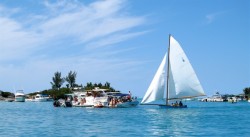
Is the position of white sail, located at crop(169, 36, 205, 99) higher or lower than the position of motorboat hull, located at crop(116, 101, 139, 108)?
higher

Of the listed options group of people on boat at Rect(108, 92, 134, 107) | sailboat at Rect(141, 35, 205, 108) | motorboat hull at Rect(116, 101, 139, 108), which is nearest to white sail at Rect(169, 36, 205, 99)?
sailboat at Rect(141, 35, 205, 108)

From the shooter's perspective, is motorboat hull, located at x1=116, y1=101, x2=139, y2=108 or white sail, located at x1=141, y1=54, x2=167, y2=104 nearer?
white sail, located at x1=141, y1=54, x2=167, y2=104

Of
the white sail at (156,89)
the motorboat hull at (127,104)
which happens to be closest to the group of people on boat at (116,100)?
the motorboat hull at (127,104)

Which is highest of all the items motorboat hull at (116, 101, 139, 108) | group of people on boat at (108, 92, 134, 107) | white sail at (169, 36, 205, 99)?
white sail at (169, 36, 205, 99)

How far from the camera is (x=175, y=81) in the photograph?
82188 mm

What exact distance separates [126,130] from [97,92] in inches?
2107

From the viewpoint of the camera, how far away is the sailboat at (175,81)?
8031 cm

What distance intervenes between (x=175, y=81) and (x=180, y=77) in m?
1.32

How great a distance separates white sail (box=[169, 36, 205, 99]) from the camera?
263 feet

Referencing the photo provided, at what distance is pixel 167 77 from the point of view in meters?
84.2

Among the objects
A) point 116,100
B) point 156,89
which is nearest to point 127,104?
point 116,100

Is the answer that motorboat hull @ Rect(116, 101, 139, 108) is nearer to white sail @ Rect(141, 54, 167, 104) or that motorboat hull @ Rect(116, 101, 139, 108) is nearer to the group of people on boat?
the group of people on boat

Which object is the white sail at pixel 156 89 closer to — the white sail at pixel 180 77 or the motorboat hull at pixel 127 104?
the white sail at pixel 180 77

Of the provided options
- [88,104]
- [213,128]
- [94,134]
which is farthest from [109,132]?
[88,104]
